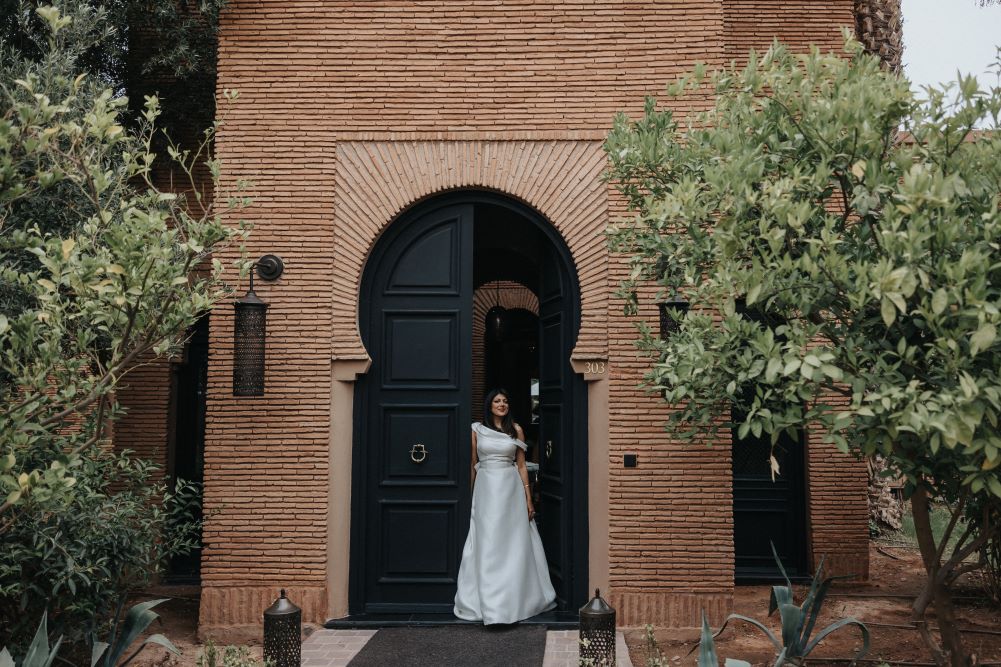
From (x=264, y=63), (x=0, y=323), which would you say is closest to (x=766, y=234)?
(x=0, y=323)

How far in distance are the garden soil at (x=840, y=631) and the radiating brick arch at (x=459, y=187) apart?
107 inches

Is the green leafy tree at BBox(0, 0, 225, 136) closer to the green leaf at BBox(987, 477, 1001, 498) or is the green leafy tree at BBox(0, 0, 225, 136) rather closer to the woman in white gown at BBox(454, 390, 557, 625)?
the woman in white gown at BBox(454, 390, 557, 625)

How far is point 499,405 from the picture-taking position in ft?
23.5

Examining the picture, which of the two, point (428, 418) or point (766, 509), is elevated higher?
point (428, 418)

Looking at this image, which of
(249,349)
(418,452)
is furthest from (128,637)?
(418,452)

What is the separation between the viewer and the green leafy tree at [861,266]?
339cm

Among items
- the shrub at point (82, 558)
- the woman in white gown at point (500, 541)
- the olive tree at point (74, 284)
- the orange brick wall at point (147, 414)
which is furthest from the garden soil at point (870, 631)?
the orange brick wall at point (147, 414)

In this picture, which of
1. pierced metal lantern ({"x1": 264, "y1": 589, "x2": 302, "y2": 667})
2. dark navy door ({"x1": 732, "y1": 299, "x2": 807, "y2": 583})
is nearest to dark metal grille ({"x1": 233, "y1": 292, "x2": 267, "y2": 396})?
pierced metal lantern ({"x1": 264, "y1": 589, "x2": 302, "y2": 667})

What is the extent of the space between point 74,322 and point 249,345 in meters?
2.31

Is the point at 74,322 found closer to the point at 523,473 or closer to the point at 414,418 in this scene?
the point at 414,418

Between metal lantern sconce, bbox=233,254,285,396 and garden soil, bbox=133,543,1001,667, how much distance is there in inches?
82.5

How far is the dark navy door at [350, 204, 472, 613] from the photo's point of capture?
23.1 ft

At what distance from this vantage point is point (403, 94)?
7.12m

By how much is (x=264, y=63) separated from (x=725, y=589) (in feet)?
20.9
